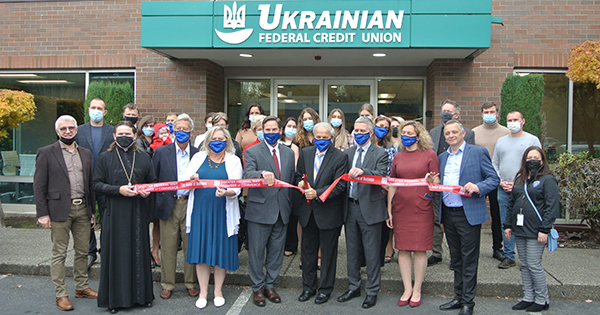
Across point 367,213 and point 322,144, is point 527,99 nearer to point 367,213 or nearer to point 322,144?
point 367,213

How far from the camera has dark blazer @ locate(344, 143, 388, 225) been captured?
4898 mm

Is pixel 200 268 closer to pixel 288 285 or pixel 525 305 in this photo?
pixel 288 285

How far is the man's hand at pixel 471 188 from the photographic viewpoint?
459 centimetres

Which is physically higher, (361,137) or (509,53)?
(509,53)

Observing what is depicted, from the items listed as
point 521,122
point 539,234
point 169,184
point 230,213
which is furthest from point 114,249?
point 521,122

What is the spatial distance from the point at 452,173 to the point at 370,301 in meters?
1.67

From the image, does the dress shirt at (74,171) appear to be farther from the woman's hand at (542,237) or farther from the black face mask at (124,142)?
the woman's hand at (542,237)

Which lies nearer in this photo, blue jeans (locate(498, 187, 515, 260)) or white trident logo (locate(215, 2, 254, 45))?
blue jeans (locate(498, 187, 515, 260))

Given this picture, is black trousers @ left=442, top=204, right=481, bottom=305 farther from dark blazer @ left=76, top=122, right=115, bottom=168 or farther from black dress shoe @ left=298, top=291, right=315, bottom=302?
dark blazer @ left=76, top=122, right=115, bottom=168

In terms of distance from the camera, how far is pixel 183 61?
9.19 metres

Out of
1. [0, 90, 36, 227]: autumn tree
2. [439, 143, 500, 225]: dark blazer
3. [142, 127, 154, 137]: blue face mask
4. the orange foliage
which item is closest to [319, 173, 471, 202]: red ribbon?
[439, 143, 500, 225]: dark blazer

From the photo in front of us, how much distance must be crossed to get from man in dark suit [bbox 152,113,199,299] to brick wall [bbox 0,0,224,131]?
3.95 m

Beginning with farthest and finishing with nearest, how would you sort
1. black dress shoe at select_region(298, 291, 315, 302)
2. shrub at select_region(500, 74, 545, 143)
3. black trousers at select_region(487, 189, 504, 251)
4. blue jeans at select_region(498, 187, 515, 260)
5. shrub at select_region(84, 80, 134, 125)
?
1. shrub at select_region(84, 80, 134, 125)
2. shrub at select_region(500, 74, 545, 143)
3. black trousers at select_region(487, 189, 504, 251)
4. blue jeans at select_region(498, 187, 515, 260)
5. black dress shoe at select_region(298, 291, 315, 302)

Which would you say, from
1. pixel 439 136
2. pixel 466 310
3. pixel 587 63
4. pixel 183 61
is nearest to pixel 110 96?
pixel 183 61
